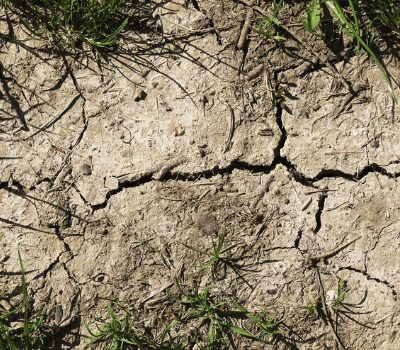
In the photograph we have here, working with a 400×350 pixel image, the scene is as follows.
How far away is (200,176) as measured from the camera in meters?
2.85

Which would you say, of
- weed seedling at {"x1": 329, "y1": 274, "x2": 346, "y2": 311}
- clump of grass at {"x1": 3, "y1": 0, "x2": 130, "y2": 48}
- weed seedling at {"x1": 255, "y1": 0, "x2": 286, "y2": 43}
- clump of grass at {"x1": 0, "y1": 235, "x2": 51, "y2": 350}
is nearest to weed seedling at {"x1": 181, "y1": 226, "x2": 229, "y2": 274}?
weed seedling at {"x1": 329, "y1": 274, "x2": 346, "y2": 311}

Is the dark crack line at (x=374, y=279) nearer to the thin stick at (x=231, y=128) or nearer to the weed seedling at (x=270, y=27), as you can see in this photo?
the thin stick at (x=231, y=128)

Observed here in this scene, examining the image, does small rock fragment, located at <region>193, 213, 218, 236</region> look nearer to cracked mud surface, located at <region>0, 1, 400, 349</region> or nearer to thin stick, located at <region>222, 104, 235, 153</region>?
cracked mud surface, located at <region>0, 1, 400, 349</region>

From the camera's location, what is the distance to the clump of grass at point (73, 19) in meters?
2.85

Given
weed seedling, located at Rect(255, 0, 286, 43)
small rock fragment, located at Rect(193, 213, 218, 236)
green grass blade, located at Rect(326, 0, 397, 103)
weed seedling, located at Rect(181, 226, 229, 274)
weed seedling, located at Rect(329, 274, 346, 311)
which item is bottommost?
weed seedling, located at Rect(329, 274, 346, 311)

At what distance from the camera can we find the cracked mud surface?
2.76m

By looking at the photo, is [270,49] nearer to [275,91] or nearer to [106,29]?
[275,91]

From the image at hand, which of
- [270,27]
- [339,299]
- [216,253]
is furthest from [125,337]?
[270,27]

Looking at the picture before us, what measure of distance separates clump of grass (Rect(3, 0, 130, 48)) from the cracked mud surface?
0.13m

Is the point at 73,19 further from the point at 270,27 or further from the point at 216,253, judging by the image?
the point at 216,253

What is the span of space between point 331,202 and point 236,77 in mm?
1031

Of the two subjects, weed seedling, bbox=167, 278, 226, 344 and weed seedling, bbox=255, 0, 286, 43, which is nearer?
weed seedling, bbox=167, 278, 226, 344

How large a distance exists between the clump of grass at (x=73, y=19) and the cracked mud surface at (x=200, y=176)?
0.13m

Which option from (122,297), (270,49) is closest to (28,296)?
(122,297)
